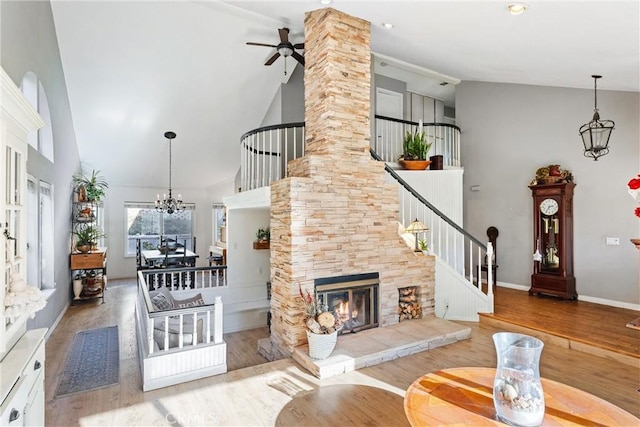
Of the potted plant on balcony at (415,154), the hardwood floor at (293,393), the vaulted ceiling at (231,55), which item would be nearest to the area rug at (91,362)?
the hardwood floor at (293,393)

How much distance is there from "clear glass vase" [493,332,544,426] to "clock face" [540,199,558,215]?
15.7ft

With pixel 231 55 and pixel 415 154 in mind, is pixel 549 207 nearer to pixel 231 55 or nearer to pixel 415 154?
pixel 415 154

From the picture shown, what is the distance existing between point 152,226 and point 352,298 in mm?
8579

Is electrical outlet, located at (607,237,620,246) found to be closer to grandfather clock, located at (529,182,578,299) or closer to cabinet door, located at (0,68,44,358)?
grandfather clock, located at (529,182,578,299)

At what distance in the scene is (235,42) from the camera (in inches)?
251

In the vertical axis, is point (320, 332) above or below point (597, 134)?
below

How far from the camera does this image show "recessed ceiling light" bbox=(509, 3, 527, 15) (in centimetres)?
334

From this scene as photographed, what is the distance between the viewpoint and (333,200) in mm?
4320

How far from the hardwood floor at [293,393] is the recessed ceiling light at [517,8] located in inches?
146

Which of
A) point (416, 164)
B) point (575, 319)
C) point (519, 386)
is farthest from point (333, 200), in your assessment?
point (575, 319)

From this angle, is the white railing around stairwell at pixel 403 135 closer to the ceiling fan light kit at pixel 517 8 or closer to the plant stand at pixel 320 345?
the ceiling fan light kit at pixel 517 8

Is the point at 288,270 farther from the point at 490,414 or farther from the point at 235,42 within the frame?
the point at 235,42

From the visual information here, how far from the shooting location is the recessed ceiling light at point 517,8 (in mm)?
3337

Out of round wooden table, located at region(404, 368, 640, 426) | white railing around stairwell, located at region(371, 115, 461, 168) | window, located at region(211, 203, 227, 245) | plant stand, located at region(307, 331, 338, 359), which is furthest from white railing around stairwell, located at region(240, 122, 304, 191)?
window, located at region(211, 203, 227, 245)
